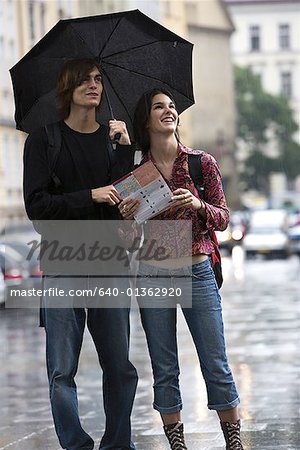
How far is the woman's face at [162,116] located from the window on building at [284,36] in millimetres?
122959

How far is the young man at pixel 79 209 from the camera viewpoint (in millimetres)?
6395

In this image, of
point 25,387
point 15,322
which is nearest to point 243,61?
point 15,322

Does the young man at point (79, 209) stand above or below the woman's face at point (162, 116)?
below

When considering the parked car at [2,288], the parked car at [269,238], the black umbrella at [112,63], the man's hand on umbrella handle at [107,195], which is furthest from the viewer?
the parked car at [269,238]

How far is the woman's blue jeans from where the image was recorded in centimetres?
648

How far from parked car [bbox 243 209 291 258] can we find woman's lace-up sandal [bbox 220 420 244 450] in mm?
43505

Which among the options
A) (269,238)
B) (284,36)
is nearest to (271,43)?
(284,36)

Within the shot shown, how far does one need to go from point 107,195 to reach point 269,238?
145 feet

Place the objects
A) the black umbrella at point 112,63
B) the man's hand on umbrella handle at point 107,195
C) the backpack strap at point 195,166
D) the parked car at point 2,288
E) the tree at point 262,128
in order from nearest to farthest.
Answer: the man's hand on umbrella handle at point 107,195
the backpack strap at point 195,166
the black umbrella at point 112,63
the parked car at point 2,288
the tree at point 262,128

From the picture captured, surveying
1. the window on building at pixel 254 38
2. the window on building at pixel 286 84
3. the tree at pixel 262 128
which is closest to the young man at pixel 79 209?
the tree at pixel 262 128

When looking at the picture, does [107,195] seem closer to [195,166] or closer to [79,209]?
[79,209]

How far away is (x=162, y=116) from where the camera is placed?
21.5 feet

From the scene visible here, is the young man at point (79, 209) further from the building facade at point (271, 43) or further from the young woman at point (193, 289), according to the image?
the building facade at point (271, 43)

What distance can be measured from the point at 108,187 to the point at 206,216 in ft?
1.59
